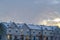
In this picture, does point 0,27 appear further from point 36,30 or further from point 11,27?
point 36,30

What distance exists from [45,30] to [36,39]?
5.43m

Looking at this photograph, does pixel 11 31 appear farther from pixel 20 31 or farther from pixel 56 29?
pixel 56 29

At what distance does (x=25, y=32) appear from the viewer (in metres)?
64.6

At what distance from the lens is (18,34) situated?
62.7 meters

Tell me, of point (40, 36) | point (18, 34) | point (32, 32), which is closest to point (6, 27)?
point (18, 34)

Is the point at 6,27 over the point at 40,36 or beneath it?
over

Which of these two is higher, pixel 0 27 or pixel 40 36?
pixel 0 27

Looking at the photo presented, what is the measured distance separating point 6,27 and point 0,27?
77.4 inches

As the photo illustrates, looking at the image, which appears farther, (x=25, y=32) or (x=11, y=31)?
(x=25, y=32)

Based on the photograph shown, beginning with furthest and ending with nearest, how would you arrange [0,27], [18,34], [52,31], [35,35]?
1. [52,31]
2. [35,35]
3. [18,34]
4. [0,27]

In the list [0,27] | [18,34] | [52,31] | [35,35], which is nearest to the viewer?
[0,27]

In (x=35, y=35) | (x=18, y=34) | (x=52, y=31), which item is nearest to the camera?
(x=18, y=34)

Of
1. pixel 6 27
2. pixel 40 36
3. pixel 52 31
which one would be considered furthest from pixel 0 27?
pixel 52 31

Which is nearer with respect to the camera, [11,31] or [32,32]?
[11,31]
